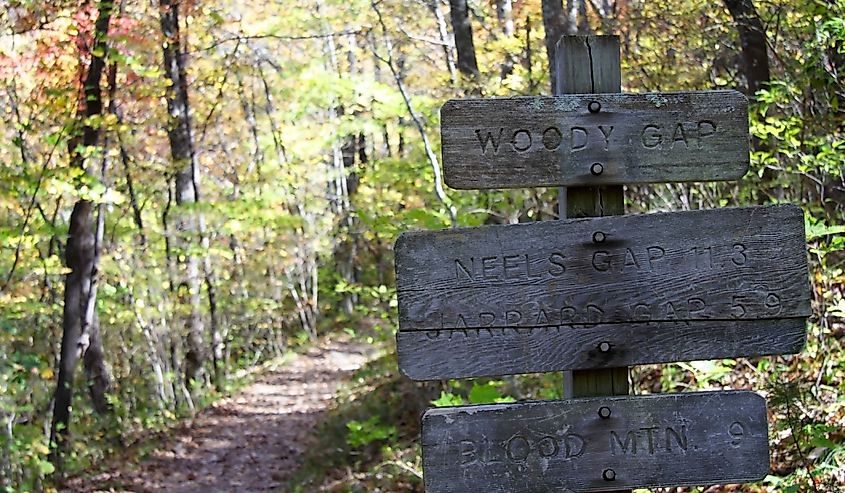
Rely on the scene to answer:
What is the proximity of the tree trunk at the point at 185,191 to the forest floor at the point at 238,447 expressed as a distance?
1.32 meters

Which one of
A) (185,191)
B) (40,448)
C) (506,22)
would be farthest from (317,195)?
(40,448)

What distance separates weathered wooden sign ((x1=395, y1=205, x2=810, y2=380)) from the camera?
233cm

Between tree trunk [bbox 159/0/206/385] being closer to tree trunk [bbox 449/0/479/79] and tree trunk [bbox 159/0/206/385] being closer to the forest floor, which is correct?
the forest floor

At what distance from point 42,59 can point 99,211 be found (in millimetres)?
2128

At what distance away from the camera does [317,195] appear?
11375mm

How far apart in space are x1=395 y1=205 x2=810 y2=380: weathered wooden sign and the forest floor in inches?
293

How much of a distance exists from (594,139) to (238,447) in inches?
377

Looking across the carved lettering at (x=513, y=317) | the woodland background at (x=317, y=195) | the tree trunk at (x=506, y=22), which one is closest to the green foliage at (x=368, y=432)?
the woodland background at (x=317, y=195)

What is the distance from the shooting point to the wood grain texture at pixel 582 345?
2340mm

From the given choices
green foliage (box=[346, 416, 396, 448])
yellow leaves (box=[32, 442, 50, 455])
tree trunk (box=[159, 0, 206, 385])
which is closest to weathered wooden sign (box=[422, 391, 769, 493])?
green foliage (box=[346, 416, 396, 448])

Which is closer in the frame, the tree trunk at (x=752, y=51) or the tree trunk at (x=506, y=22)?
the tree trunk at (x=752, y=51)

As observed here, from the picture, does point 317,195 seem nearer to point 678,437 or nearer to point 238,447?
point 238,447

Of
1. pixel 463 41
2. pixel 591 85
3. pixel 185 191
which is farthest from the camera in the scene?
pixel 185 191

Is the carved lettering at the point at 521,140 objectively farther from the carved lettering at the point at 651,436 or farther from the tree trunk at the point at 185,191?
the tree trunk at the point at 185,191
